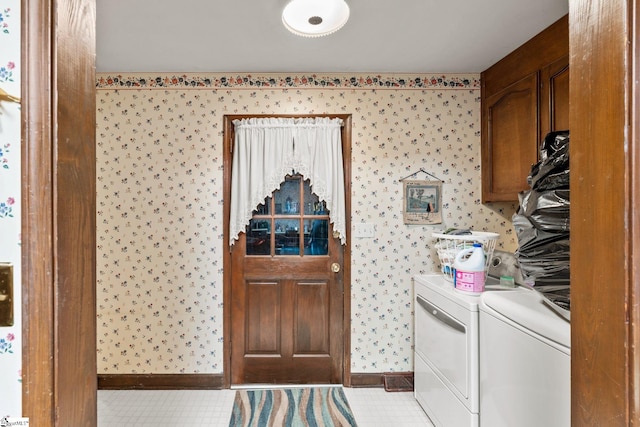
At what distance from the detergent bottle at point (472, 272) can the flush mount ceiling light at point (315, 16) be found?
1.47m

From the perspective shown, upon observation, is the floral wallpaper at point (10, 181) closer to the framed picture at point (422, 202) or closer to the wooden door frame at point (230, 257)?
the wooden door frame at point (230, 257)

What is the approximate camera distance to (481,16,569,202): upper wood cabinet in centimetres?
180

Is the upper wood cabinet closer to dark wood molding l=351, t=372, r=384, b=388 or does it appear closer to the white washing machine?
the white washing machine

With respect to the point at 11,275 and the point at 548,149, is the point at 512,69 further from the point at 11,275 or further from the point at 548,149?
the point at 11,275

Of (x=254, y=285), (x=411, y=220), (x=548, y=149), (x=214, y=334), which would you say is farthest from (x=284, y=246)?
(x=548, y=149)

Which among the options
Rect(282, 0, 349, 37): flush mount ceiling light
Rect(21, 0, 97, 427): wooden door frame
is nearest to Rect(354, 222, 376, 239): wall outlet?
Rect(282, 0, 349, 37): flush mount ceiling light

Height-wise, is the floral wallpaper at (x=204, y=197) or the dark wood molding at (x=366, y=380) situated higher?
the floral wallpaper at (x=204, y=197)

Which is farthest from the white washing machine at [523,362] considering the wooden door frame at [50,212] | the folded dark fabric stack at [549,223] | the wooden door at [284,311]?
the wooden door frame at [50,212]

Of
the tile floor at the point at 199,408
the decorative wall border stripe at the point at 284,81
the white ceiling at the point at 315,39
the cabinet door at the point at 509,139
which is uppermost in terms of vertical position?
the white ceiling at the point at 315,39

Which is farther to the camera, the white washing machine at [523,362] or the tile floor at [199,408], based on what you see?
the tile floor at [199,408]

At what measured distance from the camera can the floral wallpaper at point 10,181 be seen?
0.59 m

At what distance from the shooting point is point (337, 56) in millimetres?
2229

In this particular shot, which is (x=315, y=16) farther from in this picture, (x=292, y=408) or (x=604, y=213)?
(x=292, y=408)

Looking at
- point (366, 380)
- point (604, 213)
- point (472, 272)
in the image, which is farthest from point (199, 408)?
point (604, 213)
